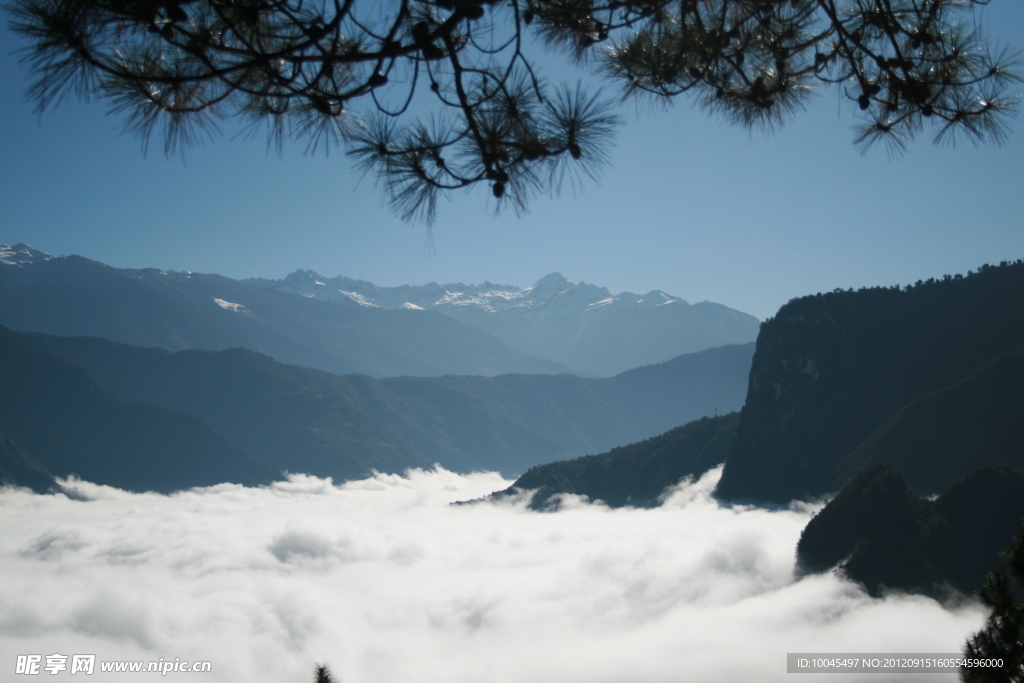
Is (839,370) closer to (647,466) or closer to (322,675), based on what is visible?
(647,466)

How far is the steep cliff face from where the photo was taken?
127 m

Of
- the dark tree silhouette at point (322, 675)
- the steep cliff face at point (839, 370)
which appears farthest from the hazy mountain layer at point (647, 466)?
the dark tree silhouette at point (322, 675)

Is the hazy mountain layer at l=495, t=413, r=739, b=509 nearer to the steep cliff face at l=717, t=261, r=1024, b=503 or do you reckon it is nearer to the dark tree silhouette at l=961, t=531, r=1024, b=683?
the steep cliff face at l=717, t=261, r=1024, b=503

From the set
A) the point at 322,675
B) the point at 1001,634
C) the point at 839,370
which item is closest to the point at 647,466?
the point at 839,370

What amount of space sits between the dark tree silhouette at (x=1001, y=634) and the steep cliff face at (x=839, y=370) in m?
138

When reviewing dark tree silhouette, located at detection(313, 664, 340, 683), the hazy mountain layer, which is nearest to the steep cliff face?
the hazy mountain layer

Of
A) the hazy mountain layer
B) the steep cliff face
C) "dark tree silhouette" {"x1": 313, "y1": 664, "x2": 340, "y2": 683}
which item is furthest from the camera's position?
the hazy mountain layer

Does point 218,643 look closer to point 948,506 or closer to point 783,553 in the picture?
point 783,553

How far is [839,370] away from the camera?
13462 centimetres

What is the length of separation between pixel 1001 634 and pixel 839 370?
144057 millimetres

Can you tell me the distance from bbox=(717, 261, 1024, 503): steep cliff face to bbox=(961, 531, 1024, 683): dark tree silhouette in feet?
453

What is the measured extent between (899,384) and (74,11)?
155248 millimetres

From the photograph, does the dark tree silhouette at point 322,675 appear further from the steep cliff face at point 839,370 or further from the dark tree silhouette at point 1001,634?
the steep cliff face at point 839,370

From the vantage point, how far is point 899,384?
13188cm
